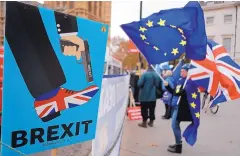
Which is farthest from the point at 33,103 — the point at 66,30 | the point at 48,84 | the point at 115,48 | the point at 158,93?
the point at 115,48

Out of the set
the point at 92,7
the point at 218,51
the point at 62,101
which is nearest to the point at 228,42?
the point at 92,7

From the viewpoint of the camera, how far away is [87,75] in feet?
7.47

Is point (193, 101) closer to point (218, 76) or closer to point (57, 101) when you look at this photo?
point (218, 76)

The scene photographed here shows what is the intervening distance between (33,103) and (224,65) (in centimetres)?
462

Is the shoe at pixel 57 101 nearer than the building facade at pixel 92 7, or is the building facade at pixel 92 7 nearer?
the shoe at pixel 57 101

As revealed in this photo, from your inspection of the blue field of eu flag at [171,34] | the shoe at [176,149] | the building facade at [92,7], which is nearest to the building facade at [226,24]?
the building facade at [92,7]

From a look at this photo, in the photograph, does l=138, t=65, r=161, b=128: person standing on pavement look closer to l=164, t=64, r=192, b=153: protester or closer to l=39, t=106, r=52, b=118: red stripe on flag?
l=164, t=64, r=192, b=153: protester

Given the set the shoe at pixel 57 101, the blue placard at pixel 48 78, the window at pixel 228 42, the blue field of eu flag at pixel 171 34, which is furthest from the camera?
the window at pixel 228 42

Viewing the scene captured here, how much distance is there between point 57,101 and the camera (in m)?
2.11

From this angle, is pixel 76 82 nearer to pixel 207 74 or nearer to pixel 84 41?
pixel 84 41

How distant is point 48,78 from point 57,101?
0.57 feet

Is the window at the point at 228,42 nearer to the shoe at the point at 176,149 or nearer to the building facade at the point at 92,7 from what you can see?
the building facade at the point at 92,7

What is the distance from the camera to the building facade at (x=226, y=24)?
5566 centimetres

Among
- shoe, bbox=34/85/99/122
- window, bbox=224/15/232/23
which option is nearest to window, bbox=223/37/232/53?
window, bbox=224/15/232/23
